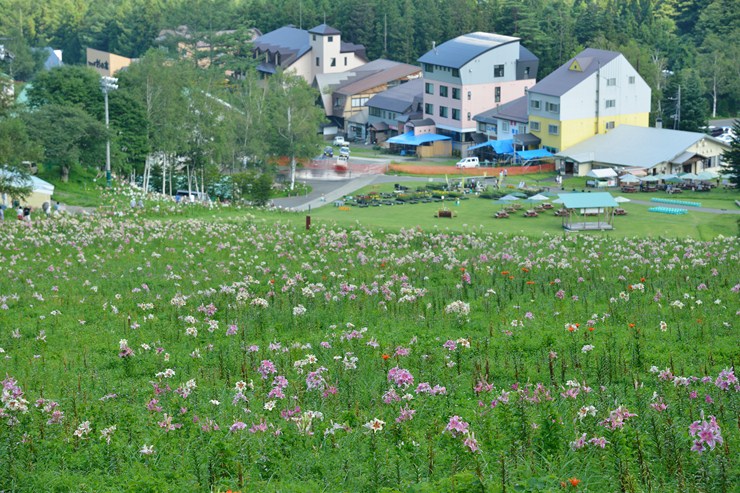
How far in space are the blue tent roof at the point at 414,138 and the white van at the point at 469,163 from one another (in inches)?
240

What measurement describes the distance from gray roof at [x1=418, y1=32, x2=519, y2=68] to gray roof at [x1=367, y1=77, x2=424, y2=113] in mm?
4486

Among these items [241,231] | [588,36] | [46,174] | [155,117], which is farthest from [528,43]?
[241,231]

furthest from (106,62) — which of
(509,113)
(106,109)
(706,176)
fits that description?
(706,176)

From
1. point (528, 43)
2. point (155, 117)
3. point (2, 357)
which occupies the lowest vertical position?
Answer: point (2, 357)

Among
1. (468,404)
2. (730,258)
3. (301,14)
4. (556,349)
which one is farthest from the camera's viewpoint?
(301,14)

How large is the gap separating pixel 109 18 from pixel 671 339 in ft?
398

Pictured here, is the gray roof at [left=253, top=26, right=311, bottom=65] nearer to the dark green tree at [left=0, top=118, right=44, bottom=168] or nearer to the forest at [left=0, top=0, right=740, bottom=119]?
the forest at [left=0, top=0, right=740, bottom=119]

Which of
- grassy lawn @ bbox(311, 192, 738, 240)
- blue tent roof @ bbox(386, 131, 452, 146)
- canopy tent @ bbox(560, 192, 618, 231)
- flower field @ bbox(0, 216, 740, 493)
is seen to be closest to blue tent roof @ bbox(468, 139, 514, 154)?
blue tent roof @ bbox(386, 131, 452, 146)

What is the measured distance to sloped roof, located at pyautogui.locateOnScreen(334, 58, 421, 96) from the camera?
321 feet

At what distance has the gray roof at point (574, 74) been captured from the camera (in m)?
79.1

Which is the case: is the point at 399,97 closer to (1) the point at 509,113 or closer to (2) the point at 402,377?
Result: (1) the point at 509,113

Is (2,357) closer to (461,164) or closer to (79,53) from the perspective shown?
(461,164)

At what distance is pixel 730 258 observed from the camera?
→ 1003 inches

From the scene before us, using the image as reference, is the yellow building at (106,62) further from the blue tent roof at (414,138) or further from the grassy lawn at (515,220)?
the grassy lawn at (515,220)
